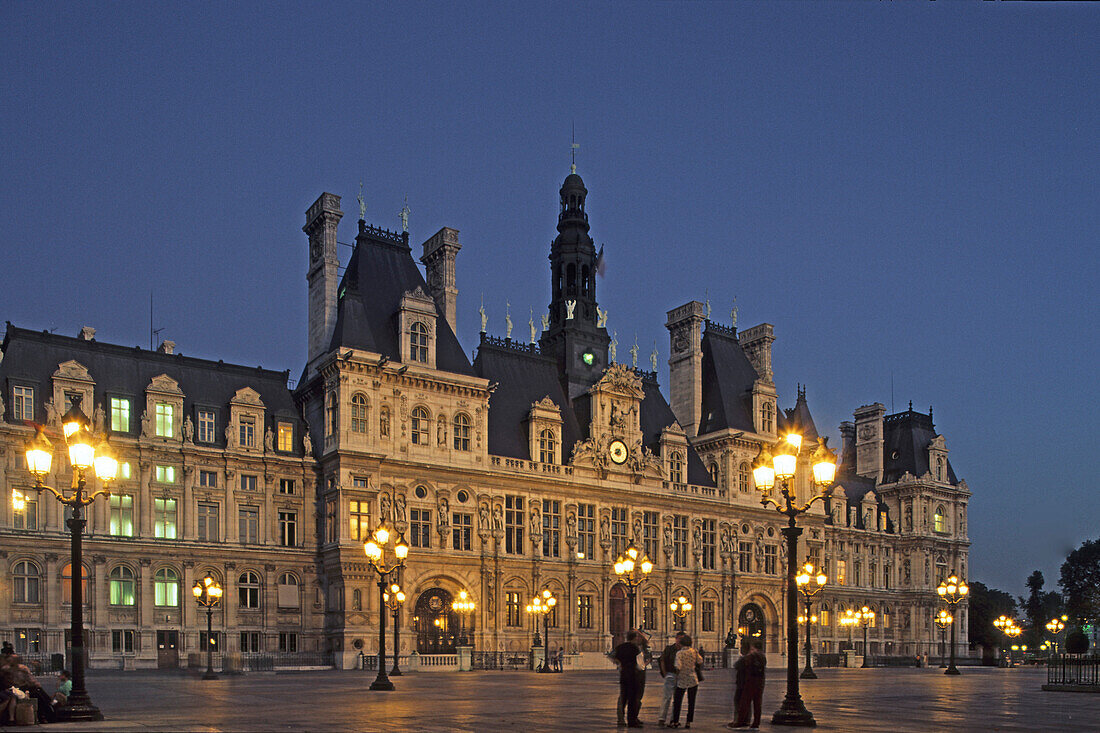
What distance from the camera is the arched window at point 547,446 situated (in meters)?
65.2

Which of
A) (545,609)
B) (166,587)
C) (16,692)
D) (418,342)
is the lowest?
(545,609)

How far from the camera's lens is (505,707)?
78.9 feet

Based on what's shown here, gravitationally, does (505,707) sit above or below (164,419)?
below

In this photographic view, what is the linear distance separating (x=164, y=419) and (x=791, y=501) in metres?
40.3

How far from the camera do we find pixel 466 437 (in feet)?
201

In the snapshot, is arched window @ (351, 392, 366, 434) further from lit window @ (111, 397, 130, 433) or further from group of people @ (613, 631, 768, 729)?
group of people @ (613, 631, 768, 729)

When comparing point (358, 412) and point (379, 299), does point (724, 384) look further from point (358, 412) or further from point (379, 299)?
point (358, 412)

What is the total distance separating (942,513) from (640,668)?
8248 centimetres

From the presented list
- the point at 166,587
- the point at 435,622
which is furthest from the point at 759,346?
the point at 166,587

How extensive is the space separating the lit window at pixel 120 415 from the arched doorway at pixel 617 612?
30022mm

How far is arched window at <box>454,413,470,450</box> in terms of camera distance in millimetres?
61031

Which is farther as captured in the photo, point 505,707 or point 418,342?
point 418,342

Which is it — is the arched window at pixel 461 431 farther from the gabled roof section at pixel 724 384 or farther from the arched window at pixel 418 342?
the gabled roof section at pixel 724 384

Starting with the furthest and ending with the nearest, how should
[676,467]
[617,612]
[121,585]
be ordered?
[676,467] → [617,612] → [121,585]
